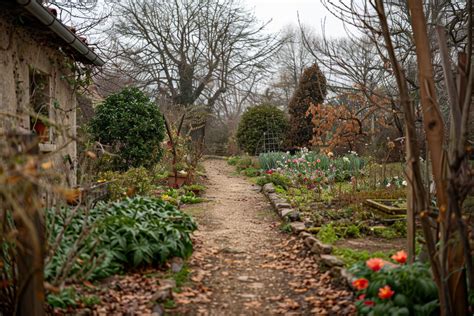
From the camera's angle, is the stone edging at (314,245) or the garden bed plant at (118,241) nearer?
the garden bed plant at (118,241)

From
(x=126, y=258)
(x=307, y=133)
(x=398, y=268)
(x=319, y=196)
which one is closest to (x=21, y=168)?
(x=398, y=268)

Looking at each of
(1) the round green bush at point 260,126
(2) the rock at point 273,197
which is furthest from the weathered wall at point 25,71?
(1) the round green bush at point 260,126

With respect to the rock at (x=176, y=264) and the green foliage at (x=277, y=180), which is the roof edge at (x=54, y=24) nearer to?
the rock at (x=176, y=264)

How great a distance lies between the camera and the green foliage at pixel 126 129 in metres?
10.4

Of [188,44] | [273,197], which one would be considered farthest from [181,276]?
[188,44]

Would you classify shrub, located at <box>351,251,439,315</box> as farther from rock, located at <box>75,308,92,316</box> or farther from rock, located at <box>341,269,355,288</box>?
rock, located at <box>75,308,92,316</box>

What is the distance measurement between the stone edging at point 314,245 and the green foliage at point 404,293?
0.77m

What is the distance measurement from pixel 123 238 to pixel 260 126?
15.6 metres

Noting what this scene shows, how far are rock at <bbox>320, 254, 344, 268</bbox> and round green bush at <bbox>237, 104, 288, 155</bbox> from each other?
14737 millimetres

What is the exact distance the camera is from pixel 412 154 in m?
2.82

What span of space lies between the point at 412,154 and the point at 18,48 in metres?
4.90

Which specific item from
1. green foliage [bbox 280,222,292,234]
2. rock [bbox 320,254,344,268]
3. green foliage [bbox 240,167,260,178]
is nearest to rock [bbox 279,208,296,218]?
green foliage [bbox 280,222,292,234]

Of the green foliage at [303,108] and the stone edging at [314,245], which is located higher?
the green foliage at [303,108]

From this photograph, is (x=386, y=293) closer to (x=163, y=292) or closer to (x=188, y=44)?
(x=163, y=292)
